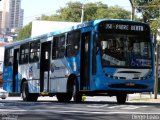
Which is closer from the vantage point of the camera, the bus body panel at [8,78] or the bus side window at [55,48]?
the bus side window at [55,48]

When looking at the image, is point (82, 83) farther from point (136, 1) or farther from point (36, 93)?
point (136, 1)

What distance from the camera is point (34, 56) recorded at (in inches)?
1079

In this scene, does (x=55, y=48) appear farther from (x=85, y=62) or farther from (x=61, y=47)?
(x=85, y=62)

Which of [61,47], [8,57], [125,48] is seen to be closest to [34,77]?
[61,47]

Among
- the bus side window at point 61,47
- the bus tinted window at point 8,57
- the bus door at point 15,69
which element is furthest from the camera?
the bus tinted window at point 8,57

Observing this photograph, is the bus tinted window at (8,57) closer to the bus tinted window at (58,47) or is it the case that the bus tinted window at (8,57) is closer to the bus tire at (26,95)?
the bus tire at (26,95)

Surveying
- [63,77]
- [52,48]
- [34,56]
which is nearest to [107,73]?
[63,77]

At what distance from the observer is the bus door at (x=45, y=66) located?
85.1 ft

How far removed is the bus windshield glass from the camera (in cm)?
2094

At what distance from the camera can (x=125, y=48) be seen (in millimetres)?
21109

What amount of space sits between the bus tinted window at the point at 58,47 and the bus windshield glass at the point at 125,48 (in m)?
3.50

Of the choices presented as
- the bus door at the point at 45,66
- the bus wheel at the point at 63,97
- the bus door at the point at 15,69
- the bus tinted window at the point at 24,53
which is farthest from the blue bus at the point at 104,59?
the bus door at the point at 15,69

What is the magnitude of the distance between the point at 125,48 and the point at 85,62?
186 cm

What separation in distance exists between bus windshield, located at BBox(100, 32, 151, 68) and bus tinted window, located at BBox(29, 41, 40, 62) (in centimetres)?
661
